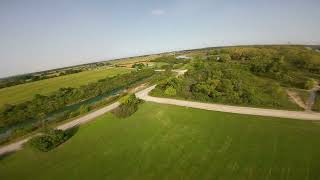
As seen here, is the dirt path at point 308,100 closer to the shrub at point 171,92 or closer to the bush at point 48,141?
the shrub at point 171,92

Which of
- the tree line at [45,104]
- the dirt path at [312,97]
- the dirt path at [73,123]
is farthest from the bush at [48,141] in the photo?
the dirt path at [312,97]

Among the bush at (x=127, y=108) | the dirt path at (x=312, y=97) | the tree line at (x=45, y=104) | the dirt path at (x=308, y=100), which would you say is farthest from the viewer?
the tree line at (x=45, y=104)

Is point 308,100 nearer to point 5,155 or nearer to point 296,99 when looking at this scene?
point 296,99

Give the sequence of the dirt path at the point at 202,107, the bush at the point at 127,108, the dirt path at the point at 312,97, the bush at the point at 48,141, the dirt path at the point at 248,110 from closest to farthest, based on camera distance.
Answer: the bush at the point at 48,141 → the dirt path at the point at 202,107 → the dirt path at the point at 248,110 → the dirt path at the point at 312,97 → the bush at the point at 127,108

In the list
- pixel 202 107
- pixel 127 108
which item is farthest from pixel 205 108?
pixel 127 108

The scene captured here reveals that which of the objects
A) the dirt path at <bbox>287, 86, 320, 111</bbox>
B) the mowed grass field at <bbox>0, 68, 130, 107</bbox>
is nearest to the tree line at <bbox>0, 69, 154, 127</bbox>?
the mowed grass field at <bbox>0, 68, 130, 107</bbox>

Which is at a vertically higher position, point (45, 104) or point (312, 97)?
point (45, 104)
